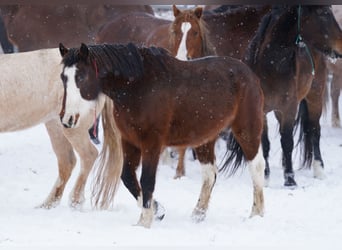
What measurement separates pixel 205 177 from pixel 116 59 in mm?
1213

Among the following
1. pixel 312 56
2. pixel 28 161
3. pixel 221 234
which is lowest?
pixel 28 161

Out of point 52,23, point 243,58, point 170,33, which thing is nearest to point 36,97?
point 170,33

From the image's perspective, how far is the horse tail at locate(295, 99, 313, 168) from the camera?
7.64 meters

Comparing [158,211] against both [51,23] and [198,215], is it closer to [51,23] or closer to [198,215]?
[198,215]

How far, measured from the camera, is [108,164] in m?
5.78

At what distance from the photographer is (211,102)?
5531 mm

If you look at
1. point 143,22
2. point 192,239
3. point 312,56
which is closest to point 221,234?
point 192,239

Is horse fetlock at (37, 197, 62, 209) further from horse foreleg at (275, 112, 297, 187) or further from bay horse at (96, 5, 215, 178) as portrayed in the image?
horse foreleg at (275, 112, 297, 187)

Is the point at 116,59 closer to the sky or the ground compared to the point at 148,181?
closer to the sky

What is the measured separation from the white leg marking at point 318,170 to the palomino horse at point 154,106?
74.5 inches

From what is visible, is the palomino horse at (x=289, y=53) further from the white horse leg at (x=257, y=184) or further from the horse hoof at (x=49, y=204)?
the horse hoof at (x=49, y=204)

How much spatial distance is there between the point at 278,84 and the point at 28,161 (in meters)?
2.70

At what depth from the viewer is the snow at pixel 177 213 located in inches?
193

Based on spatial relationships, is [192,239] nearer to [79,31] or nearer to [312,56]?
[312,56]
